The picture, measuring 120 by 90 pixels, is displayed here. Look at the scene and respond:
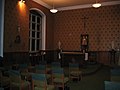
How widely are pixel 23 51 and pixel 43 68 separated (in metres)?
4.74

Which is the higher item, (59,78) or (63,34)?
(63,34)

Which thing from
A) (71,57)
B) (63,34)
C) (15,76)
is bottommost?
(15,76)

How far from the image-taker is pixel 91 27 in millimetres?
12906

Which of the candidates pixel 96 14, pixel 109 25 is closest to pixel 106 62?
pixel 109 25

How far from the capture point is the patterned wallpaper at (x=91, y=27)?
12188 mm

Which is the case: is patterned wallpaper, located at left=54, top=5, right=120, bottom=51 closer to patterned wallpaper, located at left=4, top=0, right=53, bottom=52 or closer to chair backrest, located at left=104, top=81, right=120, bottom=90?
patterned wallpaper, located at left=4, top=0, right=53, bottom=52

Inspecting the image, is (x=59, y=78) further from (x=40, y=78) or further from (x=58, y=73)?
(x=40, y=78)

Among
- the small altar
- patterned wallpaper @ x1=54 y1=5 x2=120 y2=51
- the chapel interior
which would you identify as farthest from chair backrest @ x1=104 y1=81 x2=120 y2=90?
patterned wallpaper @ x1=54 y1=5 x2=120 y2=51

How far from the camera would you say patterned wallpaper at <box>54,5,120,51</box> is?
12.2 metres

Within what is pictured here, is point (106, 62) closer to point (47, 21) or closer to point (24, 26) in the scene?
point (47, 21)

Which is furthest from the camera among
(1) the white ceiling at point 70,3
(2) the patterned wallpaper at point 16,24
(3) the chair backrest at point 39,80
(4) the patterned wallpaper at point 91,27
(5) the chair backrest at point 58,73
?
(4) the patterned wallpaper at point 91,27

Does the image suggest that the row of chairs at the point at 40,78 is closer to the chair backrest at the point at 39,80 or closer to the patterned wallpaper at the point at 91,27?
the chair backrest at the point at 39,80

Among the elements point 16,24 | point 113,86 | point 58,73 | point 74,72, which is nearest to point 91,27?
point 16,24

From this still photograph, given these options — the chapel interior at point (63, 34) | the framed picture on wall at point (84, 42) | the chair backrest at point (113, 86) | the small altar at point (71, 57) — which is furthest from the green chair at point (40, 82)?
the framed picture on wall at point (84, 42)
